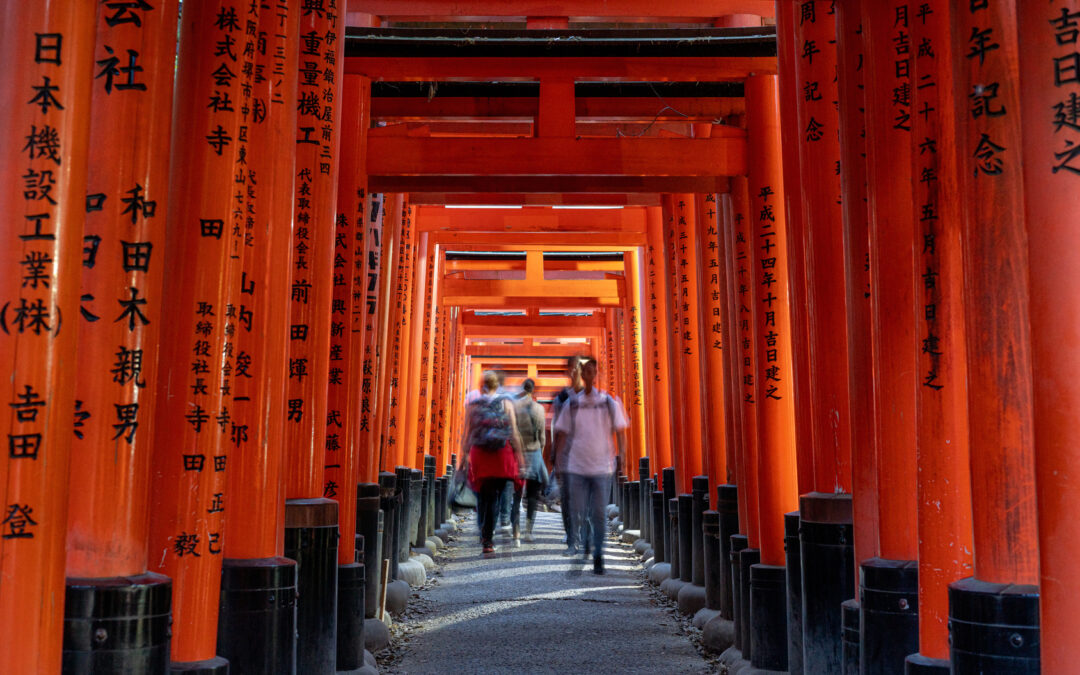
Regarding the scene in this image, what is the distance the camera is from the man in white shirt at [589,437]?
741 cm

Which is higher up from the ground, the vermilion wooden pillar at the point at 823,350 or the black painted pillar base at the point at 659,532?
the vermilion wooden pillar at the point at 823,350

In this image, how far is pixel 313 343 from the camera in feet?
15.4

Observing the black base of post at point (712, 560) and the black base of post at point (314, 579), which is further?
the black base of post at point (712, 560)

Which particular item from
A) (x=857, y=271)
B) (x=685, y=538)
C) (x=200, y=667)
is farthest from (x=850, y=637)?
(x=685, y=538)

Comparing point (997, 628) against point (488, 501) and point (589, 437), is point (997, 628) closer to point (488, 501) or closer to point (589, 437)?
point (589, 437)

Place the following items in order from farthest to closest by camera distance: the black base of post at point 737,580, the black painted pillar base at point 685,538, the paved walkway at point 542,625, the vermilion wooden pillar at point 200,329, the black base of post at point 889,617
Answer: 1. the black painted pillar base at point 685,538
2. the paved walkway at point 542,625
3. the black base of post at point 737,580
4. the black base of post at point 889,617
5. the vermilion wooden pillar at point 200,329

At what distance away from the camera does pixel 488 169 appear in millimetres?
6309

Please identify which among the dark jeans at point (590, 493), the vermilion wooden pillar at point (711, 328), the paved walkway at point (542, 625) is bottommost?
the paved walkway at point (542, 625)

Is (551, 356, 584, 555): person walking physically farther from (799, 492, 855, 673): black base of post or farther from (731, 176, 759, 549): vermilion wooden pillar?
(799, 492, 855, 673): black base of post

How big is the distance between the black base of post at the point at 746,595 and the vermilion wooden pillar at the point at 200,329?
9.57 ft

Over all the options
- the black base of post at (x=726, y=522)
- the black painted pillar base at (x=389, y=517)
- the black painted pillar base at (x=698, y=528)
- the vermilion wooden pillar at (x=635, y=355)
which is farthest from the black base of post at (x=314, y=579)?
the vermilion wooden pillar at (x=635, y=355)

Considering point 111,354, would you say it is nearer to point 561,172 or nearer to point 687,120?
point 561,172

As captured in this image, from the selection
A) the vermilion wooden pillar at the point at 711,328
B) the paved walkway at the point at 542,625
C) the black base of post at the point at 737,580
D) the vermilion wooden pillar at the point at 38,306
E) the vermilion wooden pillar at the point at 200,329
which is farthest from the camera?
the vermilion wooden pillar at the point at 711,328

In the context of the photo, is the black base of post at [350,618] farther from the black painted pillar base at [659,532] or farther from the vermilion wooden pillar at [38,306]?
the black painted pillar base at [659,532]
